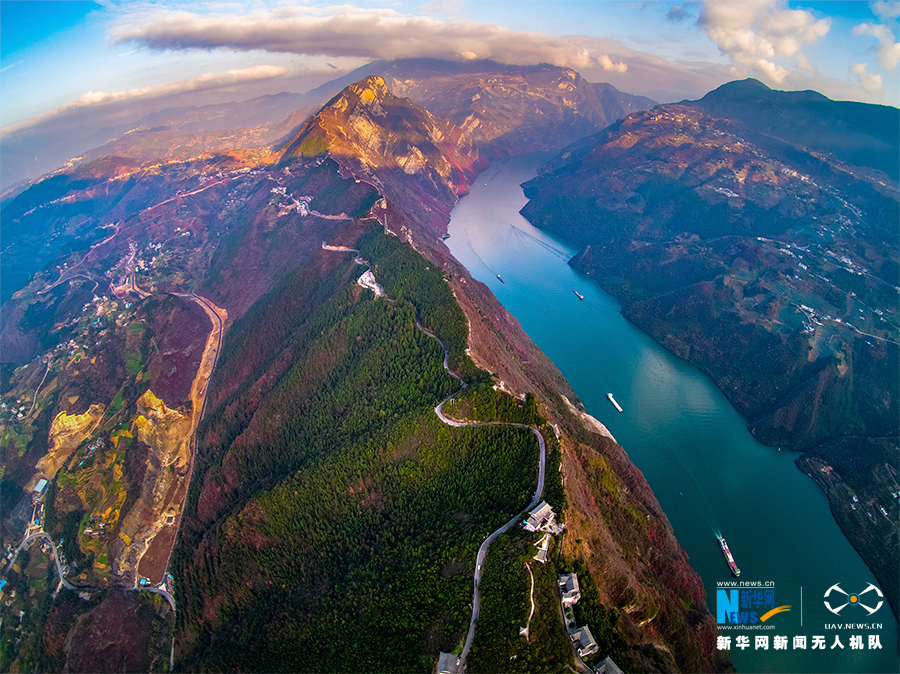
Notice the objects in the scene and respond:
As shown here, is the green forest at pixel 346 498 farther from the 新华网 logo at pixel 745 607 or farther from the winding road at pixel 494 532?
the 新华网 logo at pixel 745 607

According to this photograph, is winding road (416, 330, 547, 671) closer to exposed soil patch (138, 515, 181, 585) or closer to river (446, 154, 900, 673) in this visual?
river (446, 154, 900, 673)

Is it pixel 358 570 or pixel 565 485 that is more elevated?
pixel 565 485

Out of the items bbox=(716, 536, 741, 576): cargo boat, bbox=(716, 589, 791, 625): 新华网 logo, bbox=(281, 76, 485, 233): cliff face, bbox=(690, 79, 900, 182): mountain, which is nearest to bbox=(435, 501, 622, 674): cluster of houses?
bbox=(716, 589, 791, 625): 新华网 logo

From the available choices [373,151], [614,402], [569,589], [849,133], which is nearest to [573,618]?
[569,589]

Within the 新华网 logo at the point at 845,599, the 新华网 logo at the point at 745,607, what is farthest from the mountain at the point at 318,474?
the 新华网 logo at the point at 845,599

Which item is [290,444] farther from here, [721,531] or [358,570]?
[721,531]

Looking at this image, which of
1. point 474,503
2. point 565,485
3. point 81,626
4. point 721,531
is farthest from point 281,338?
point 721,531
